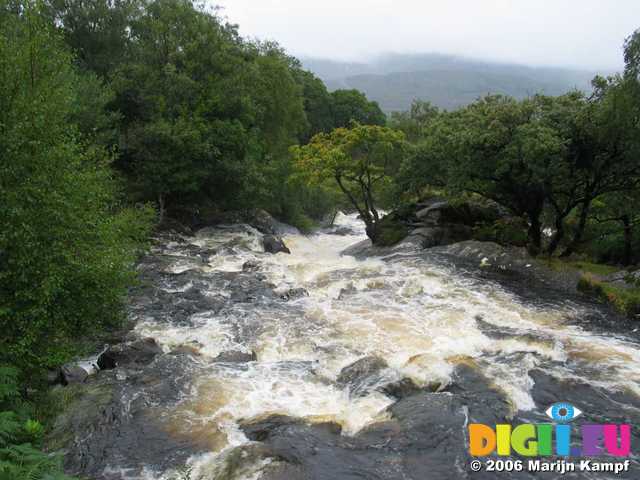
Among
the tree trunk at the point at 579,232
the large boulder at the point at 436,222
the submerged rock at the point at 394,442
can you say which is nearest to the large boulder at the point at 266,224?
the large boulder at the point at 436,222

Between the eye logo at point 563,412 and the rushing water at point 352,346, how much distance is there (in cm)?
49

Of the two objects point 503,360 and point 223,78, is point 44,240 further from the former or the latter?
point 223,78

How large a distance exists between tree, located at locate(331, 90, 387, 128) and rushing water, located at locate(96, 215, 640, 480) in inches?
2269

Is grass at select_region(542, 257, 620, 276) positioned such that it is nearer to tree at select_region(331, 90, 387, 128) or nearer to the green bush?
the green bush

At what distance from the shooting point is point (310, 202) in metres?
44.2

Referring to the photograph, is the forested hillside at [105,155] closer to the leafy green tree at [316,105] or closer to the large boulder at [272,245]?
the large boulder at [272,245]

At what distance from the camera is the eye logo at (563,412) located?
422 inches

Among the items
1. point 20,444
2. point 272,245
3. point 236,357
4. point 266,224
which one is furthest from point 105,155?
point 266,224

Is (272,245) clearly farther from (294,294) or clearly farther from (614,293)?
(614,293)

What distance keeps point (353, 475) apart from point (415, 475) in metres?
1.17

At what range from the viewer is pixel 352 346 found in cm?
1449

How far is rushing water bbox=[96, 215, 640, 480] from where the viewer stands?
35.7 ft

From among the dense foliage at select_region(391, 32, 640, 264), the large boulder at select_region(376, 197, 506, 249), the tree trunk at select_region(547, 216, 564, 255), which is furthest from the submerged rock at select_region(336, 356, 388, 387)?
the tree trunk at select_region(547, 216, 564, 255)

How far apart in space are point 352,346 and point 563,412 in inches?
233
